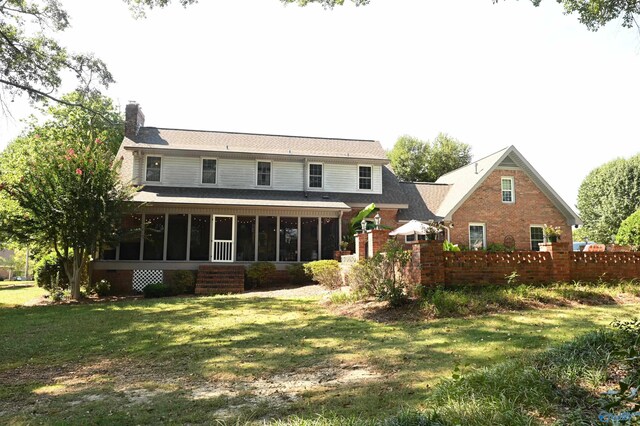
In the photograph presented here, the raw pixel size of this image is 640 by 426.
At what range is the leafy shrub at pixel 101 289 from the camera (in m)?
16.2

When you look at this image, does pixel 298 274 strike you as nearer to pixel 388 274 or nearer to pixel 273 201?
pixel 273 201

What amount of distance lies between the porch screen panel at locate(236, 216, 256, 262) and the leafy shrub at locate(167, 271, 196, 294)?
309cm

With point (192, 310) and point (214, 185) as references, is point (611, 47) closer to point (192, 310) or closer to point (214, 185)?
point (192, 310)

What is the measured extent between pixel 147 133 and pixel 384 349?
20.1 meters

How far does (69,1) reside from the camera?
13.2m

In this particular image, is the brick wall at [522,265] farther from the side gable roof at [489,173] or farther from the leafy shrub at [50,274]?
the leafy shrub at [50,274]

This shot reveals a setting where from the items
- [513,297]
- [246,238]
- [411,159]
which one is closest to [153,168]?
[246,238]

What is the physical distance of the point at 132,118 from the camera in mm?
21938

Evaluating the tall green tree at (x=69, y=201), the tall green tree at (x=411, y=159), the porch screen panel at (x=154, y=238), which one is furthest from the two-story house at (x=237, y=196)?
the tall green tree at (x=411, y=159)

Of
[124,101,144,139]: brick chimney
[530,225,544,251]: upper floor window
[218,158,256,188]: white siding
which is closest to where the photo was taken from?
[218,158,256,188]: white siding

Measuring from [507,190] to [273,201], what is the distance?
41.1 ft

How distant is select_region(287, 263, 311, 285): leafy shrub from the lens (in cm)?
1791

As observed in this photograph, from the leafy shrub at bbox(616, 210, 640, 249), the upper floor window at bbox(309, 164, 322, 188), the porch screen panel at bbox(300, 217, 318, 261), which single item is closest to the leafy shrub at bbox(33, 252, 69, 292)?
the porch screen panel at bbox(300, 217, 318, 261)

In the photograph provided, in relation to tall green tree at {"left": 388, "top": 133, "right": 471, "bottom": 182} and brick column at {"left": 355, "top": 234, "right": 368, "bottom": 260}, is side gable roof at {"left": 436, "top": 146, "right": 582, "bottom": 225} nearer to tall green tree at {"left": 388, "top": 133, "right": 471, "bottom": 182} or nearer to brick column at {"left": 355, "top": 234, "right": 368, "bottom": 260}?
brick column at {"left": 355, "top": 234, "right": 368, "bottom": 260}
